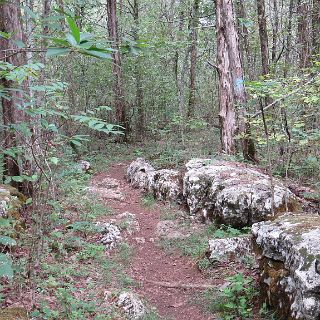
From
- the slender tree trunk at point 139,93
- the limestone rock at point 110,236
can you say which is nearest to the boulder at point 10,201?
the limestone rock at point 110,236

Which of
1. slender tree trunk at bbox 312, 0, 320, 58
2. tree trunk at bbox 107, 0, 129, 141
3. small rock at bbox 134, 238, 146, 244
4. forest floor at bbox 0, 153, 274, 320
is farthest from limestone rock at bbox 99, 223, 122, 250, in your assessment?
tree trunk at bbox 107, 0, 129, 141

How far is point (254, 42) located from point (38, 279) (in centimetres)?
1461

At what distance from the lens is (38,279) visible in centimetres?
484

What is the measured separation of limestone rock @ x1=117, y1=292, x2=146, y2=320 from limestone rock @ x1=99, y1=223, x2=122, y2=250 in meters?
1.96

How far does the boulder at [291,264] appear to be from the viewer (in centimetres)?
352

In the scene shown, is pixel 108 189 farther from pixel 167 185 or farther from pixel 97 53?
pixel 97 53

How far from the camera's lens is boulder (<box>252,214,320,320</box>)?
3523mm

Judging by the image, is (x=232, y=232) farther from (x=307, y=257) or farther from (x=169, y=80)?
(x=169, y=80)

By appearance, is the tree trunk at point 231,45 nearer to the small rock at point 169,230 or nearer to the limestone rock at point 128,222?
the small rock at point 169,230

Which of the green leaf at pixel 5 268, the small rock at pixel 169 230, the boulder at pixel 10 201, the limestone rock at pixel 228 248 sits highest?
the green leaf at pixel 5 268

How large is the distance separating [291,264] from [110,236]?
3867 mm

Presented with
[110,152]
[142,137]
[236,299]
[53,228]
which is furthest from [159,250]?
[142,137]

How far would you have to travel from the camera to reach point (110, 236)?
6.99 meters

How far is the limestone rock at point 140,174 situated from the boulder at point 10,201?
3.96 m
